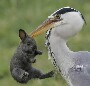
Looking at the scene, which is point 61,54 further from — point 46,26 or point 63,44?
point 46,26

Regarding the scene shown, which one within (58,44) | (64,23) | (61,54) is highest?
(64,23)

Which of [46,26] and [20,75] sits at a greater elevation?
[46,26]

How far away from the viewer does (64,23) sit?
20.2ft

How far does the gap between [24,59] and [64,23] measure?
28.3 inches

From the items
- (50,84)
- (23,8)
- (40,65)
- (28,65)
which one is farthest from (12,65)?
(23,8)

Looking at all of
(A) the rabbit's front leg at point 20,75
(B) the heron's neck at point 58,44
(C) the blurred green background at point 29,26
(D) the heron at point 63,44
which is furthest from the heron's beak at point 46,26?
(C) the blurred green background at point 29,26

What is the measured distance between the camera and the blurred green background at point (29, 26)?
8.59 m

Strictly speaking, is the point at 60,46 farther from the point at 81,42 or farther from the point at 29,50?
the point at 81,42

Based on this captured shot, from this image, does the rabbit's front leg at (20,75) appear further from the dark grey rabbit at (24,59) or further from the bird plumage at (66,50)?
the bird plumage at (66,50)

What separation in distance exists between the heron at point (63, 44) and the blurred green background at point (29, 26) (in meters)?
1.89

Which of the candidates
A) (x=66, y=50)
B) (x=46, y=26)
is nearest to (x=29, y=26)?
(x=66, y=50)

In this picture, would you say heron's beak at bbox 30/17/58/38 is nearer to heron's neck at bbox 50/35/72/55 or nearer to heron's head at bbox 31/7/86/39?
heron's head at bbox 31/7/86/39

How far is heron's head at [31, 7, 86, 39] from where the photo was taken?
6.09 meters

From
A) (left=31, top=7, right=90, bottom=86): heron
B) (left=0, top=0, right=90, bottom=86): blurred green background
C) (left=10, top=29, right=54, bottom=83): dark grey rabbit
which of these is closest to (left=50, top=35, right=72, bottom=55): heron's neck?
(left=31, top=7, right=90, bottom=86): heron
